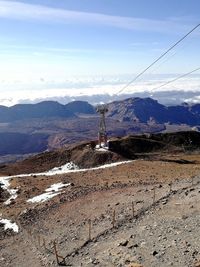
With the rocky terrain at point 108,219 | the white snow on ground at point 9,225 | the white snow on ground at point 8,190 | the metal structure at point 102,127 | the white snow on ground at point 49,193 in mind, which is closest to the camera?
the rocky terrain at point 108,219

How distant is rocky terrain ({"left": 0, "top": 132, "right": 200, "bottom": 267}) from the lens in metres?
31.0

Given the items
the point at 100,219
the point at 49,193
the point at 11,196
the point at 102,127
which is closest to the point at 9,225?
the point at 49,193

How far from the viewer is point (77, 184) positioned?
5912 cm

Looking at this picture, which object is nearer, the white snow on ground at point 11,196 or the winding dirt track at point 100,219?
the winding dirt track at point 100,219

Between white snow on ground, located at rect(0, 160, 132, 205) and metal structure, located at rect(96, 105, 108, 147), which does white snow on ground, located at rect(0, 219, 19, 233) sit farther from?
metal structure, located at rect(96, 105, 108, 147)

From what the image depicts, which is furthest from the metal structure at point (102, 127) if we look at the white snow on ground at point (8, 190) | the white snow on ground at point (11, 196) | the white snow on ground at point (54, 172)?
the white snow on ground at point (11, 196)

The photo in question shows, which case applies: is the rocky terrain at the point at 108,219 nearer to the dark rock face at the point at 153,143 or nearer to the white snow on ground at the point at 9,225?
the white snow on ground at the point at 9,225

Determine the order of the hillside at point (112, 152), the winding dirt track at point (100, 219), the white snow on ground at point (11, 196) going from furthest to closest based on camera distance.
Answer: the hillside at point (112, 152) → the white snow on ground at point (11, 196) → the winding dirt track at point (100, 219)

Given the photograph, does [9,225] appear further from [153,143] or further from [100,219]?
[153,143]

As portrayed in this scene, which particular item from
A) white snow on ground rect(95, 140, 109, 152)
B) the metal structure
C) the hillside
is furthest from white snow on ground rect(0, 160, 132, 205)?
the metal structure

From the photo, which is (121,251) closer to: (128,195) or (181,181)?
(128,195)

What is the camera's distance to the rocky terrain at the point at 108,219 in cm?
3095

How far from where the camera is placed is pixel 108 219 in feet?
132

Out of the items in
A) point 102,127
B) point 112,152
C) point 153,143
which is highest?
point 102,127
